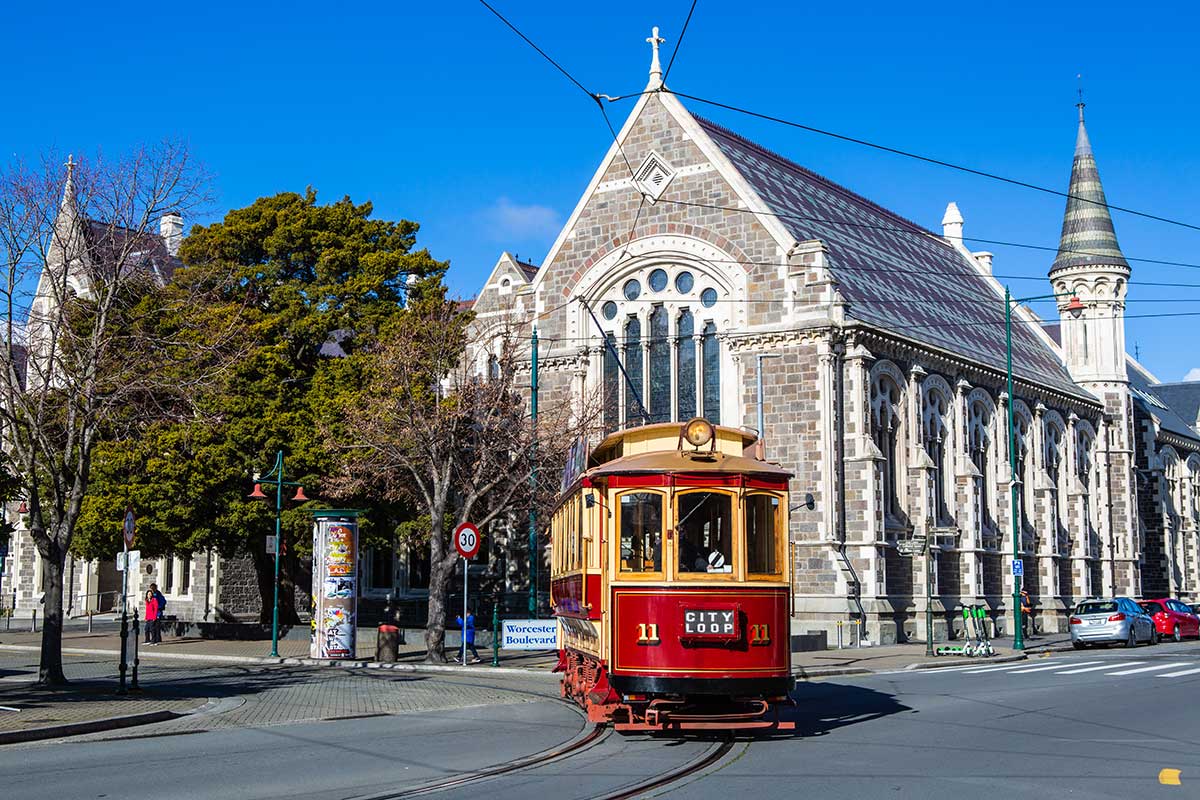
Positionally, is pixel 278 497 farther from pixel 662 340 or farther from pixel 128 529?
pixel 662 340

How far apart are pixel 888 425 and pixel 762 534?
81.8ft

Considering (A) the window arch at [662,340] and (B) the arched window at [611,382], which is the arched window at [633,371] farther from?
(B) the arched window at [611,382]

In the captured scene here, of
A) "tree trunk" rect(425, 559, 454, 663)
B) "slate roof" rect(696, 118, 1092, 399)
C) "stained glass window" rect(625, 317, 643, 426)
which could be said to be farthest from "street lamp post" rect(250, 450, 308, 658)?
"slate roof" rect(696, 118, 1092, 399)

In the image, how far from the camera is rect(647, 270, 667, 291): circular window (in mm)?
39500

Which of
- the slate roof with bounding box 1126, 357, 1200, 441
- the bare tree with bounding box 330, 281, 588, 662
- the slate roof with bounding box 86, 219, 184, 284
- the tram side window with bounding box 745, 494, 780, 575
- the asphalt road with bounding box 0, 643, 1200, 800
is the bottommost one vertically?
the asphalt road with bounding box 0, 643, 1200, 800

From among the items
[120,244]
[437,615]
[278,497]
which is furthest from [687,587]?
[278,497]

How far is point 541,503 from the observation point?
33.5 meters

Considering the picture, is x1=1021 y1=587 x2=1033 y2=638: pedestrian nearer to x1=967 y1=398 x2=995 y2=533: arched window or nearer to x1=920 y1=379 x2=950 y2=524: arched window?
x1=967 y1=398 x2=995 y2=533: arched window

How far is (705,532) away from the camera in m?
14.1

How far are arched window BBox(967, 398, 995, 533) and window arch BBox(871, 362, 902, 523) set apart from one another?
4767 millimetres

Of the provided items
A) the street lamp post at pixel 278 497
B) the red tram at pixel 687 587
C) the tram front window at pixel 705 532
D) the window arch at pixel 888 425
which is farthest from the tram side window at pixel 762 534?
the window arch at pixel 888 425

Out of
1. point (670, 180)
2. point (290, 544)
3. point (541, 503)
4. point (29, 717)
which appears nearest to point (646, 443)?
point (29, 717)

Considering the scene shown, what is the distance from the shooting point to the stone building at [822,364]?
35.6m

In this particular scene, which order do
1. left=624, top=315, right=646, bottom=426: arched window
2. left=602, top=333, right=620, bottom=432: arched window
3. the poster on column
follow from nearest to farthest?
the poster on column
left=624, top=315, right=646, bottom=426: arched window
left=602, top=333, right=620, bottom=432: arched window
